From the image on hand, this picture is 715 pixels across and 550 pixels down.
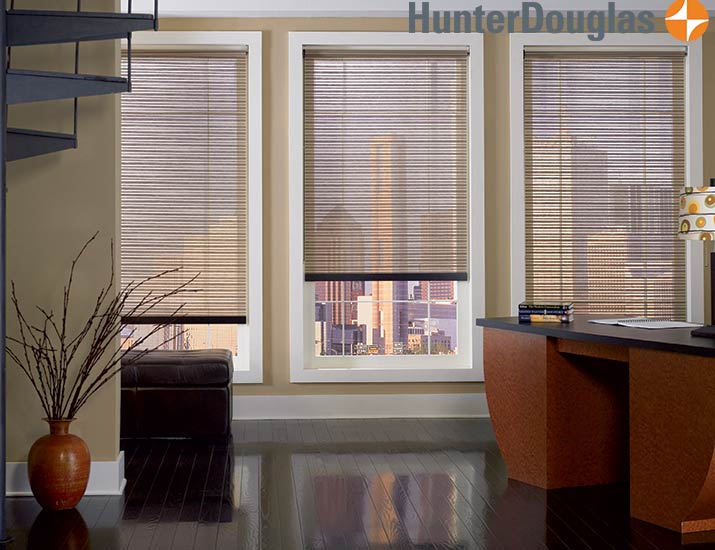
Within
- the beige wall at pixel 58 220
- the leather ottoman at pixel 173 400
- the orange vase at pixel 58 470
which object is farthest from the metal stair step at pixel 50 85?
the leather ottoman at pixel 173 400

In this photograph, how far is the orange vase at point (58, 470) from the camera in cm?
411

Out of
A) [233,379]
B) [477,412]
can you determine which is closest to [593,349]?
[477,412]

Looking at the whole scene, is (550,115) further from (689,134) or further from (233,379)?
(233,379)

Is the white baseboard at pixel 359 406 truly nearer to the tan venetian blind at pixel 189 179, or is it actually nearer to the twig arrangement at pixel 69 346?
the tan venetian blind at pixel 189 179

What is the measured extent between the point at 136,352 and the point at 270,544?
2814mm

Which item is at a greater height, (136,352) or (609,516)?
(136,352)

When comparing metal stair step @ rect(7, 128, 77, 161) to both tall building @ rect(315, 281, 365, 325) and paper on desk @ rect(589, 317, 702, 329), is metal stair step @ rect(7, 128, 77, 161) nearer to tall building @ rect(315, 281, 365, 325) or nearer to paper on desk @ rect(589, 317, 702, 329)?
A: paper on desk @ rect(589, 317, 702, 329)

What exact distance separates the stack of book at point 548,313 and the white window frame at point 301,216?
202cm

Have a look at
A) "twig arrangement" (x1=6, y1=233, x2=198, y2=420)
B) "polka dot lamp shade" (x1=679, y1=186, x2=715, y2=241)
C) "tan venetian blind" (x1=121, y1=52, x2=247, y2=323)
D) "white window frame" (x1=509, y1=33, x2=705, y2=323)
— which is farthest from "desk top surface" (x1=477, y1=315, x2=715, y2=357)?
"tan venetian blind" (x1=121, y1=52, x2=247, y2=323)

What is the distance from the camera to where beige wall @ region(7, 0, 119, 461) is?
4508 millimetres

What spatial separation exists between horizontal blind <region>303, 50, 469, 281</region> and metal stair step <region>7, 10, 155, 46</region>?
2.73m

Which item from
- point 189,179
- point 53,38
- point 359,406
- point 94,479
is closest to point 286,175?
point 189,179

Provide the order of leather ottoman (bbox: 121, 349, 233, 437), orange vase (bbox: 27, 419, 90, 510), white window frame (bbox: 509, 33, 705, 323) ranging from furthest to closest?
white window frame (bbox: 509, 33, 705, 323)
leather ottoman (bbox: 121, 349, 233, 437)
orange vase (bbox: 27, 419, 90, 510)

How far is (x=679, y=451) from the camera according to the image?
370cm
